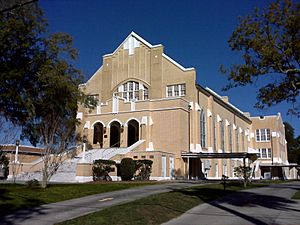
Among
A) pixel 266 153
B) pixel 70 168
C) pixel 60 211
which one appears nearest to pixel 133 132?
pixel 70 168

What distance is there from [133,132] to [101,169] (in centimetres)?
1493

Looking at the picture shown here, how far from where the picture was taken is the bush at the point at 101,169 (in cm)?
3353

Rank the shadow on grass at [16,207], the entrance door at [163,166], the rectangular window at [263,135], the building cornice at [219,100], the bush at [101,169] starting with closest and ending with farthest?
the shadow on grass at [16,207] < the bush at [101,169] < the entrance door at [163,166] < the building cornice at [219,100] < the rectangular window at [263,135]

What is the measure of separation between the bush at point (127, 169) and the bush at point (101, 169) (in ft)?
Answer: 4.19

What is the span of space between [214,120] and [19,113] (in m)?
33.6

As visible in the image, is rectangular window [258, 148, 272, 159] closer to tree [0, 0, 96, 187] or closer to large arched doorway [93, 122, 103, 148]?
large arched doorway [93, 122, 103, 148]

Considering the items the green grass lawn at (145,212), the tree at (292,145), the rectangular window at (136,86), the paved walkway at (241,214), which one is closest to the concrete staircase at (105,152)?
the rectangular window at (136,86)

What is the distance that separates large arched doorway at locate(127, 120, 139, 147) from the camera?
46656 mm

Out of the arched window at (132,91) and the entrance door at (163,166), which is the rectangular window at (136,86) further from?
the entrance door at (163,166)

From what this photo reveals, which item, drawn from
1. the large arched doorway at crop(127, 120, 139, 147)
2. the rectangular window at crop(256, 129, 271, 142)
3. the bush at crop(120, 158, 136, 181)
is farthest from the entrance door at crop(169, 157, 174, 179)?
the rectangular window at crop(256, 129, 271, 142)

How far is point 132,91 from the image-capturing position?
48781mm

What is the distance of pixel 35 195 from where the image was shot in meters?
17.1

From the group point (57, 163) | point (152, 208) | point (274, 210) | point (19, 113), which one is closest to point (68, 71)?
point (19, 113)

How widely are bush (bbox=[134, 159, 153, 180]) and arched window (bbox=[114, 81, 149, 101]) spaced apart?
1411 cm
